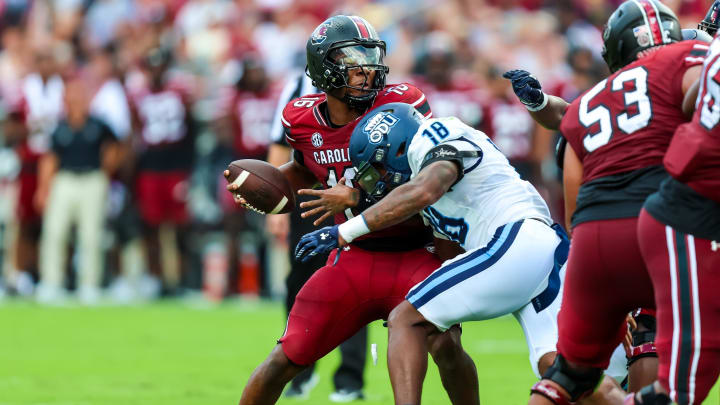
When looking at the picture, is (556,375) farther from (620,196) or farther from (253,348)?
(253,348)

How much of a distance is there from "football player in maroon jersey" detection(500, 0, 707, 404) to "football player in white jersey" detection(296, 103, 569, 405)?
373mm

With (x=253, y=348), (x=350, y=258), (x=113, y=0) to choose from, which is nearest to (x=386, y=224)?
(x=350, y=258)

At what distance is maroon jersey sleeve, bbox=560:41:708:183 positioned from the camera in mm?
4121

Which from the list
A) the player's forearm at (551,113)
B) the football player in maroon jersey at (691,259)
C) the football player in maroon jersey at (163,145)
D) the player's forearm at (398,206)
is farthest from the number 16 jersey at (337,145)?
→ the football player in maroon jersey at (163,145)

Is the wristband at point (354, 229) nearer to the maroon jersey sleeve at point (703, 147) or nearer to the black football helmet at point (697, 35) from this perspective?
the maroon jersey sleeve at point (703, 147)

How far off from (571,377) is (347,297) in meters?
1.19

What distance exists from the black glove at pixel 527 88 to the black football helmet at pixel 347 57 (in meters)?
0.59

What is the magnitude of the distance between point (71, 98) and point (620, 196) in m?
9.58

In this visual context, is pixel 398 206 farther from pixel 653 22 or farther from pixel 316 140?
pixel 653 22

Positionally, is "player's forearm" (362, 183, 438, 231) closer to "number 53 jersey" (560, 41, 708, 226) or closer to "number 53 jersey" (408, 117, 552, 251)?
"number 53 jersey" (408, 117, 552, 251)

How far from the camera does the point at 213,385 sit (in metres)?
7.54

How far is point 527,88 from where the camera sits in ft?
17.2

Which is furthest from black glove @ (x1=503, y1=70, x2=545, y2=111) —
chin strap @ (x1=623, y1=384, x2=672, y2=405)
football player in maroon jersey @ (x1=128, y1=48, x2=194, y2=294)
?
football player in maroon jersey @ (x1=128, y1=48, x2=194, y2=294)

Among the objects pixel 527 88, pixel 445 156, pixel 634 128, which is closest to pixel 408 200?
pixel 445 156
